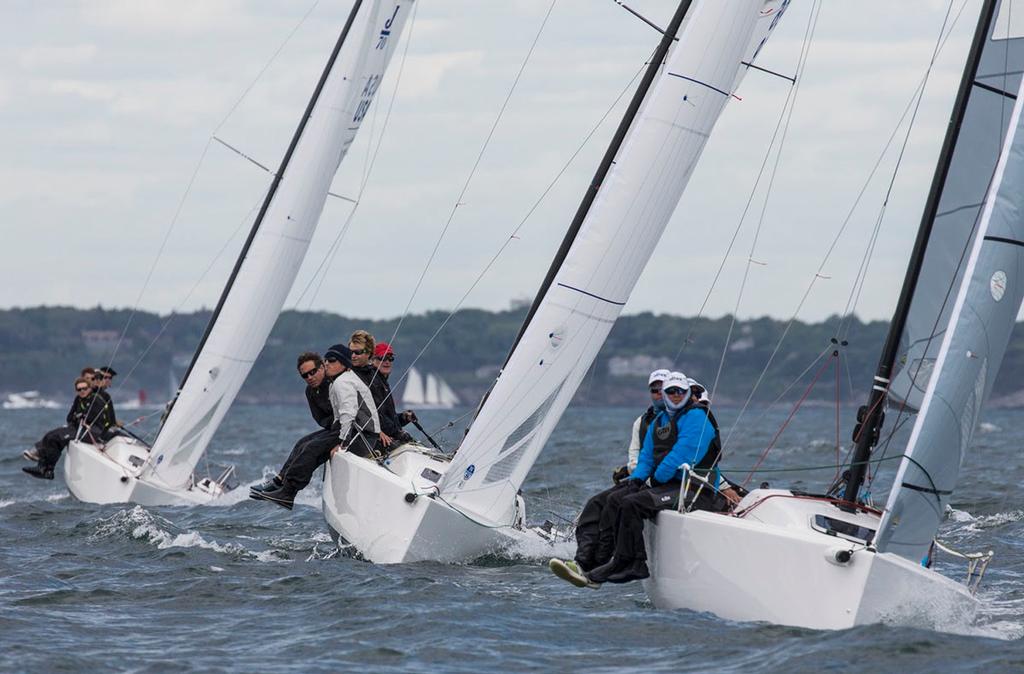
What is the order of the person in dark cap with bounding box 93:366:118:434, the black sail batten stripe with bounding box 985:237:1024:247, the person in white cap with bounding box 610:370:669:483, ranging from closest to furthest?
the black sail batten stripe with bounding box 985:237:1024:247, the person in white cap with bounding box 610:370:669:483, the person in dark cap with bounding box 93:366:118:434

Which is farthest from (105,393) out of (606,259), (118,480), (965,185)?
(965,185)

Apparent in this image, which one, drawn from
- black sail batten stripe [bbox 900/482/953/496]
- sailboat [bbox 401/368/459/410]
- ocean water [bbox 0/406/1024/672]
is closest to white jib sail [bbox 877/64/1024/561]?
black sail batten stripe [bbox 900/482/953/496]

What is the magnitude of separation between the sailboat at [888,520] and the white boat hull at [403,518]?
1.68 m

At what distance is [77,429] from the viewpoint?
1495 centimetres

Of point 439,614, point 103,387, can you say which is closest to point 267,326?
point 103,387

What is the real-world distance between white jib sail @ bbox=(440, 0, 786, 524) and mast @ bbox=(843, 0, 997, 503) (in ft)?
4.82

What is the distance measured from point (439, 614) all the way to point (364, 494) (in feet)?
6.64

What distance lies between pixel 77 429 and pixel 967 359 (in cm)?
989

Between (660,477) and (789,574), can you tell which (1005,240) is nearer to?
(789,574)

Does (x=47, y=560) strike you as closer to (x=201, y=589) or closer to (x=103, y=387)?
(x=201, y=589)

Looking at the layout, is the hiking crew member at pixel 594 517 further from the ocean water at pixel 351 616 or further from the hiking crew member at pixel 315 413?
the hiking crew member at pixel 315 413

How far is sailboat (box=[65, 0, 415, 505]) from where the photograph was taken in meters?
13.9

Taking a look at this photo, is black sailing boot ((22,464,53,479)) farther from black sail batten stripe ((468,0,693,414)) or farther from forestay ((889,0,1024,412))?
forestay ((889,0,1024,412))

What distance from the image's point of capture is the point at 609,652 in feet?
22.8
